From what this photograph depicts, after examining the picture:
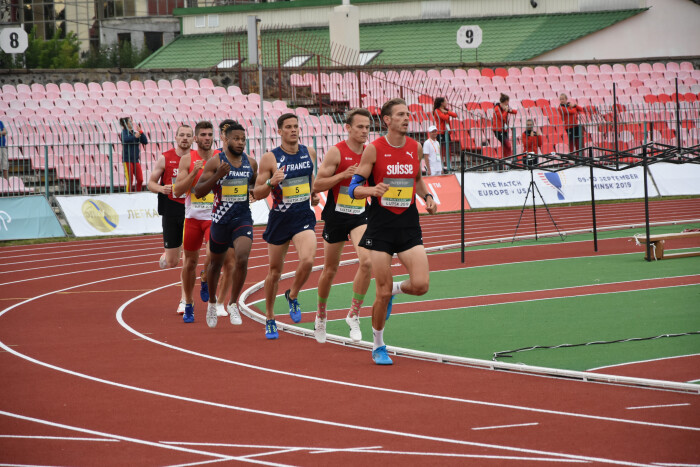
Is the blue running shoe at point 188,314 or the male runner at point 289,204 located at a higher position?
the male runner at point 289,204

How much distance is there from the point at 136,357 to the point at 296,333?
1.81 metres

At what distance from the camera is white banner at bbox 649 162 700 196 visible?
82.8 ft

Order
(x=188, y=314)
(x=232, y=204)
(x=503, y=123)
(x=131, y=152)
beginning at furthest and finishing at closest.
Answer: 1. (x=503, y=123)
2. (x=131, y=152)
3. (x=188, y=314)
4. (x=232, y=204)

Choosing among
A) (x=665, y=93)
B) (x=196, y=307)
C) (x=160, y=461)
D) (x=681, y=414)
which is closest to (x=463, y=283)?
(x=196, y=307)

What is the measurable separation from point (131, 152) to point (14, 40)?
45.8 feet

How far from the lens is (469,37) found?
36125 mm

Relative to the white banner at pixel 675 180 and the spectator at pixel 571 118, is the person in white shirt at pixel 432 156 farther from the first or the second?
the white banner at pixel 675 180

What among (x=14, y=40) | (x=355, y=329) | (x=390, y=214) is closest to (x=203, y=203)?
(x=355, y=329)

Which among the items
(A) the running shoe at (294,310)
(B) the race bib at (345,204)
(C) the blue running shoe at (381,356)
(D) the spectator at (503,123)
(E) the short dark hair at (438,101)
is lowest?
(C) the blue running shoe at (381,356)

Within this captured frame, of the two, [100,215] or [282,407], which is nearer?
[282,407]

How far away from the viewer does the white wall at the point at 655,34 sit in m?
38.8

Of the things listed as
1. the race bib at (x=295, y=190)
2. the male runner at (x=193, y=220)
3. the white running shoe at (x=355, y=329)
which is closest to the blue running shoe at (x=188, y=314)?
the male runner at (x=193, y=220)

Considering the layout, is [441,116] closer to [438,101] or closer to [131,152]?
[438,101]

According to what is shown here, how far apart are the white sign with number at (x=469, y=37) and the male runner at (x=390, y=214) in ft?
92.1
